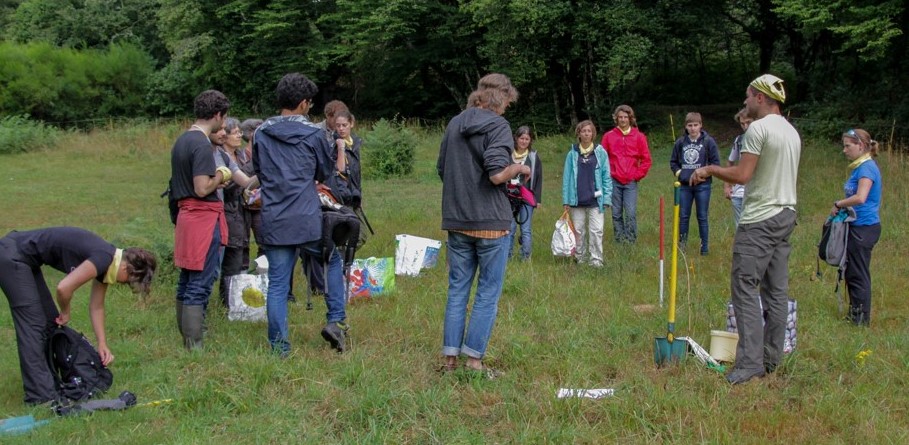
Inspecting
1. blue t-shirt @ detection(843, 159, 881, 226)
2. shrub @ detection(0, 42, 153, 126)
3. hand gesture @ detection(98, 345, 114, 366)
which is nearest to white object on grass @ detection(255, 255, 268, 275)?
hand gesture @ detection(98, 345, 114, 366)

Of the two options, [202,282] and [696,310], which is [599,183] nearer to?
[696,310]

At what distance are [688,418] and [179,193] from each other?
12.0ft

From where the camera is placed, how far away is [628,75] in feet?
80.8

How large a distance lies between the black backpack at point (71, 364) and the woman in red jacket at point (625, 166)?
6060 millimetres

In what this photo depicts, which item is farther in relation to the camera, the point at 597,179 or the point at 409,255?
the point at 597,179

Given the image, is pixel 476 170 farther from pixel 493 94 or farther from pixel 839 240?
pixel 839 240

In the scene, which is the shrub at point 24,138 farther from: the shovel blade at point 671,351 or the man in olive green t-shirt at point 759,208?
the man in olive green t-shirt at point 759,208

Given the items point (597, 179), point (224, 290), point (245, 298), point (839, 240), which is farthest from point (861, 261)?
point (224, 290)

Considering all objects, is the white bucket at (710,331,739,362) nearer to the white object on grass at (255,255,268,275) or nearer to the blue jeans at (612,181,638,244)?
the white object on grass at (255,255,268,275)

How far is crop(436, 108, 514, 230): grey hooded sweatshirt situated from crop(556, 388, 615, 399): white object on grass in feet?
3.42

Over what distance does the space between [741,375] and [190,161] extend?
12.7 ft

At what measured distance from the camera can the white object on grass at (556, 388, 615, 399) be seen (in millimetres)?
4723

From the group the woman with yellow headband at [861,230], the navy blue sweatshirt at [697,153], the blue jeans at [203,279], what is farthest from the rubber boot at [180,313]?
the navy blue sweatshirt at [697,153]

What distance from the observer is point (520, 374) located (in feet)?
17.3
